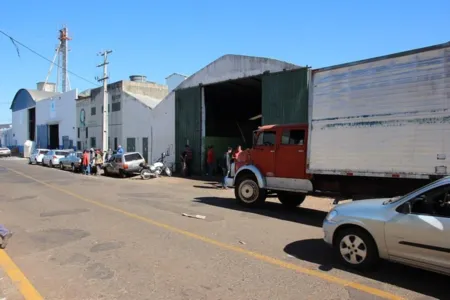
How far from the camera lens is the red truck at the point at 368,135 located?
790cm

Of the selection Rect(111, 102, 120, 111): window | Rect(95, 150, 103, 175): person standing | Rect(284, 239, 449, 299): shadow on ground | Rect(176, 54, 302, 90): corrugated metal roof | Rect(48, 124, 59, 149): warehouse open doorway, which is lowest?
Rect(284, 239, 449, 299): shadow on ground

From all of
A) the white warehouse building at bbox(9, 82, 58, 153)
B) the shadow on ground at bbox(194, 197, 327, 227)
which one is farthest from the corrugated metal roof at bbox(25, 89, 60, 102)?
the shadow on ground at bbox(194, 197, 327, 227)

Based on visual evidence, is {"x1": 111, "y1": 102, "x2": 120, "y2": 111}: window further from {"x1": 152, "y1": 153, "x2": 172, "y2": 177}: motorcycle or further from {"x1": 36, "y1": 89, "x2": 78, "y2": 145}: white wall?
{"x1": 152, "y1": 153, "x2": 172, "y2": 177}: motorcycle

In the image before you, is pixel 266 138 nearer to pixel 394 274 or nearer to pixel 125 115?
Answer: pixel 394 274

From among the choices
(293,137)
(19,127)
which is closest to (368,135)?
(293,137)

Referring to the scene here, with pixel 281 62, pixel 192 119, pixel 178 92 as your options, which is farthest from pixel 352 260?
pixel 178 92

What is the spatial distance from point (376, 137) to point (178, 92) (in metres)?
18.3

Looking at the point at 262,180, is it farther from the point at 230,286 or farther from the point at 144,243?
the point at 230,286

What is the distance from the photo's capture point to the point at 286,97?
18.5m

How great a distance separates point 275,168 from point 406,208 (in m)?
5.80

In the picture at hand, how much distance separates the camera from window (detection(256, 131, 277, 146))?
1100 centimetres

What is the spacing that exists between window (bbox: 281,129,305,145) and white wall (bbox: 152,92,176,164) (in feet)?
52.6

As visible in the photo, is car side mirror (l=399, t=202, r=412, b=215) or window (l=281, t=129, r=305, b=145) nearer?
car side mirror (l=399, t=202, r=412, b=215)

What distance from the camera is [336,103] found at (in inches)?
372
